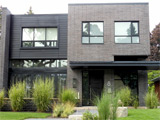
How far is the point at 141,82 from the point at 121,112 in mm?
7043

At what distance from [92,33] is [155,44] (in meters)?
17.4

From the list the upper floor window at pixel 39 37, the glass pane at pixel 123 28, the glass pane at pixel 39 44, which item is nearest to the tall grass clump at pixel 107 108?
the glass pane at pixel 123 28

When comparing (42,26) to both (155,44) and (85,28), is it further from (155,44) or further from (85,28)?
(155,44)

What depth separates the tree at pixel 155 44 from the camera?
2964cm

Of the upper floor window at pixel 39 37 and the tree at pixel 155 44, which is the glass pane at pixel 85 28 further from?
the tree at pixel 155 44

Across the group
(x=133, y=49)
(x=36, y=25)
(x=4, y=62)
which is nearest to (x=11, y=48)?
(x=4, y=62)

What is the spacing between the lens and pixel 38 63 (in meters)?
17.0

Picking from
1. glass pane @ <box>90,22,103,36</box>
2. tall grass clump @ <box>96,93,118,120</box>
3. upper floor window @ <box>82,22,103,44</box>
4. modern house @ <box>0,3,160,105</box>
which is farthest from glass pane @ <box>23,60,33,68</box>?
tall grass clump @ <box>96,93,118,120</box>

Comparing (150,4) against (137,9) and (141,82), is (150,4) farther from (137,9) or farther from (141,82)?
(141,82)

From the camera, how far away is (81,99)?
15.6 metres

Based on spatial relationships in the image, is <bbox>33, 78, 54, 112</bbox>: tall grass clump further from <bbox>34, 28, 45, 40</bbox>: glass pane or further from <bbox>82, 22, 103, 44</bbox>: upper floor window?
<bbox>34, 28, 45, 40</bbox>: glass pane

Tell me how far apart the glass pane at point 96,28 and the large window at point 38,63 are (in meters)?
2.87

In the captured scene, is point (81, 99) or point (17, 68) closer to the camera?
point (81, 99)

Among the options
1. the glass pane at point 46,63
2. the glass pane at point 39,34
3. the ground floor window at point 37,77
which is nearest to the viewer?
the ground floor window at point 37,77
